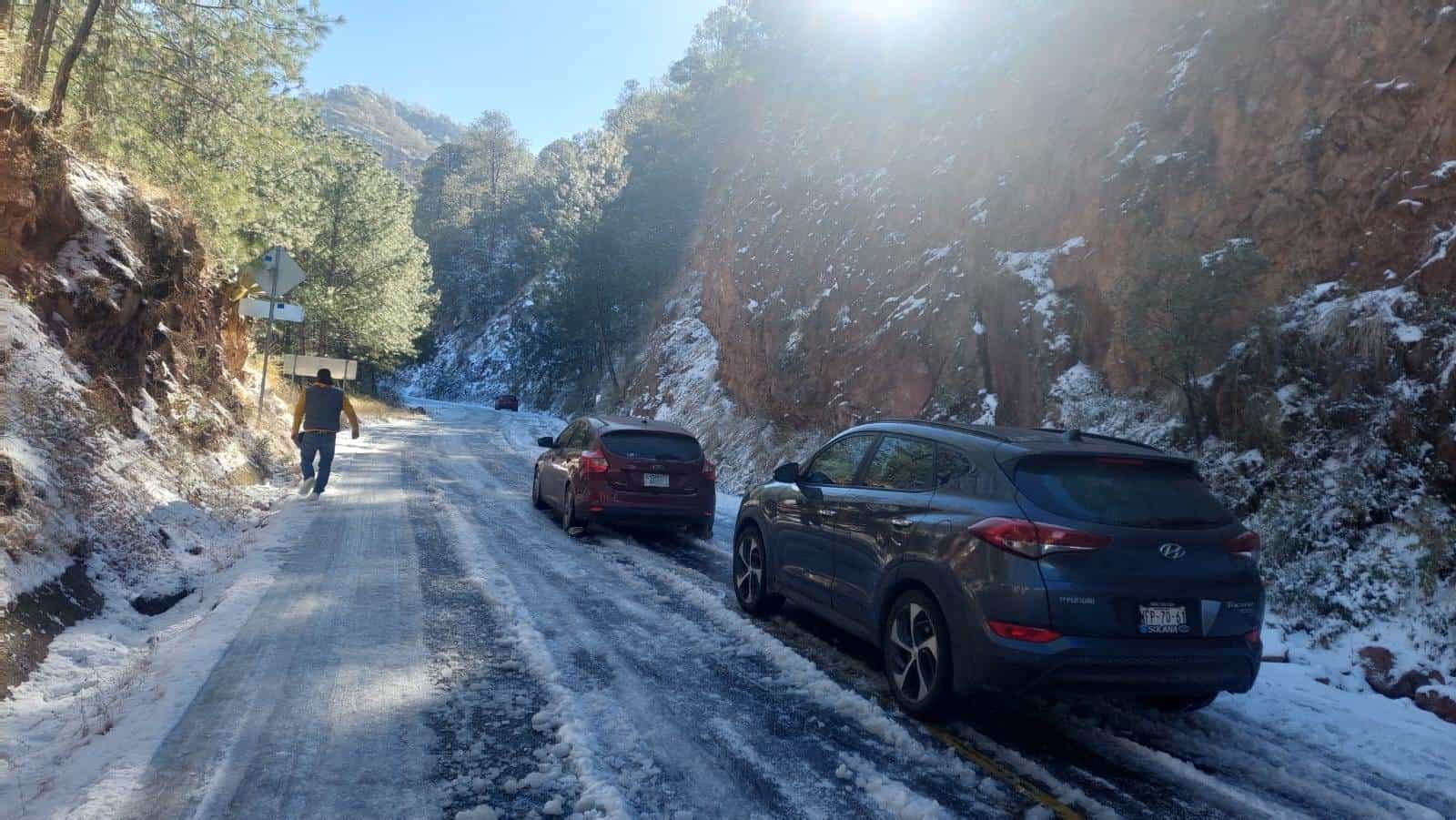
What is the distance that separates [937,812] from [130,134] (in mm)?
13791

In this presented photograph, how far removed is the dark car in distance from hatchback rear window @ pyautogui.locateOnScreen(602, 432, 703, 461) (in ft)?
18.0

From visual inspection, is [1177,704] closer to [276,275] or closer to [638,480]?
[638,480]

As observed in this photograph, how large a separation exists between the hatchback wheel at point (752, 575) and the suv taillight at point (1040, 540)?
2.73m

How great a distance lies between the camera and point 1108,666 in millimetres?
4336

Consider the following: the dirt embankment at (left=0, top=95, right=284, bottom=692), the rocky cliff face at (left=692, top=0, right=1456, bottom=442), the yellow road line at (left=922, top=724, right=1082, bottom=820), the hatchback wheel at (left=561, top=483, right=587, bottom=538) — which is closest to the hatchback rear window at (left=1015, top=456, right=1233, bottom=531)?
the yellow road line at (left=922, top=724, right=1082, bottom=820)

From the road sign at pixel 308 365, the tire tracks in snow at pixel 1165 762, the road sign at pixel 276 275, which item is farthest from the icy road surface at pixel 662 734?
the road sign at pixel 308 365

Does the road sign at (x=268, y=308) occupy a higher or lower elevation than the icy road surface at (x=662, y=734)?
higher

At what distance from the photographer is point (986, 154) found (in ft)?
52.6

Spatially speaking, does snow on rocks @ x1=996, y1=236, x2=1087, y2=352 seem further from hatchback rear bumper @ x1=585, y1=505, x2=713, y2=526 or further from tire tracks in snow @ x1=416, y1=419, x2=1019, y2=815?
tire tracks in snow @ x1=416, y1=419, x2=1019, y2=815

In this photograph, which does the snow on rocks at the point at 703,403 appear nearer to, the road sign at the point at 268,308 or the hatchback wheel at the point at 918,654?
the road sign at the point at 268,308

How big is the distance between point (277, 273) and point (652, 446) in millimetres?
7537

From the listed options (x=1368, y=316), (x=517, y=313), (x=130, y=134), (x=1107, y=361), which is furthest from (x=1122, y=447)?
(x=517, y=313)

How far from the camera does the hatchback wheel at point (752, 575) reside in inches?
275

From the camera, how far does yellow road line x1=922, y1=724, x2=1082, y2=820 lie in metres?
3.81
